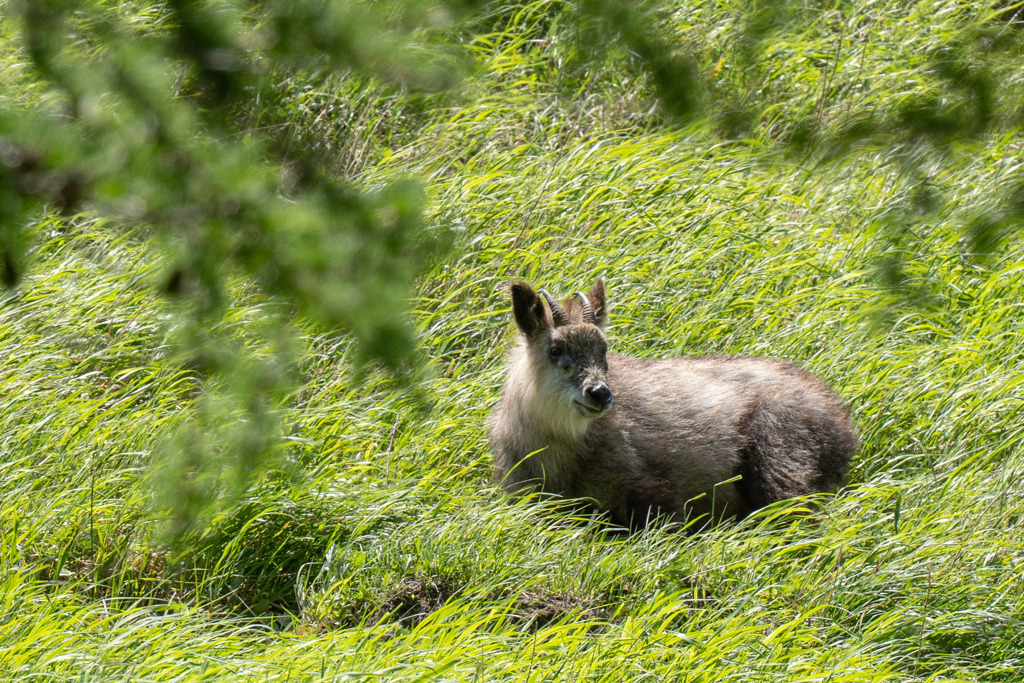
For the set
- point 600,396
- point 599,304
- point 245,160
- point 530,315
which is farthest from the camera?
point 599,304

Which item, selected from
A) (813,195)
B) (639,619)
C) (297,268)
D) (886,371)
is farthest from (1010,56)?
(813,195)

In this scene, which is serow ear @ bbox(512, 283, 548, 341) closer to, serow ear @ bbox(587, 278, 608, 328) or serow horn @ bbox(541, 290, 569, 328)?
serow horn @ bbox(541, 290, 569, 328)

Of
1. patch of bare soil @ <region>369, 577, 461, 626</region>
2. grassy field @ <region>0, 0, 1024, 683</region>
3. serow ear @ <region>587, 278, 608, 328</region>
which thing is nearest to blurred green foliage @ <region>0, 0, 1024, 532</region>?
grassy field @ <region>0, 0, 1024, 683</region>

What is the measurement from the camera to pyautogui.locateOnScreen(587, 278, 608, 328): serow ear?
6500 millimetres

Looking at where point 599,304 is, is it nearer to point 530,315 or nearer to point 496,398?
point 530,315

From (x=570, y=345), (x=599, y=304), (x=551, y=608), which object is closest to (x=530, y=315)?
(x=570, y=345)

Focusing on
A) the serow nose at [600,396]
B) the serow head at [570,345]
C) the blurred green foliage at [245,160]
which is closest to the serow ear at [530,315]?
the serow head at [570,345]

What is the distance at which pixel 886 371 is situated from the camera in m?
6.66

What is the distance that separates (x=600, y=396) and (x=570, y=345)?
0.40 metres

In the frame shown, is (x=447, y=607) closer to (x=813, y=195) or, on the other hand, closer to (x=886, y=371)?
(x=886, y=371)

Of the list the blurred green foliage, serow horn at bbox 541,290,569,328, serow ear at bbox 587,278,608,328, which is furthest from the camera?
serow ear at bbox 587,278,608,328

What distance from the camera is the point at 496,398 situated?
266 inches

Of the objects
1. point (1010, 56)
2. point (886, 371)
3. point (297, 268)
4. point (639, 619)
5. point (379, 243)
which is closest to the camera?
point (297, 268)

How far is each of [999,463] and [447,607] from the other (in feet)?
10.1
